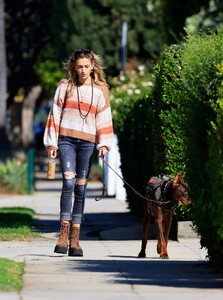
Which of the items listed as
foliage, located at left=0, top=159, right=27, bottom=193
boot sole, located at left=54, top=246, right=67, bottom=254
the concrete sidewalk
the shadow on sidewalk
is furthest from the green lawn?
foliage, located at left=0, top=159, right=27, bottom=193

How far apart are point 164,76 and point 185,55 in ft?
8.87

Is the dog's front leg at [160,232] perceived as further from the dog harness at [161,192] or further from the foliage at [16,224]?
the foliage at [16,224]

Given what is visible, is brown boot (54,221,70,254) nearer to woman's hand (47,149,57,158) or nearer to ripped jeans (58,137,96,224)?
ripped jeans (58,137,96,224)

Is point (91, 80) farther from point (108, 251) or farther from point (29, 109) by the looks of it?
point (29, 109)

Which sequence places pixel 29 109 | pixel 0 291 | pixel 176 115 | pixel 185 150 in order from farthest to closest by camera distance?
pixel 29 109
pixel 176 115
pixel 185 150
pixel 0 291

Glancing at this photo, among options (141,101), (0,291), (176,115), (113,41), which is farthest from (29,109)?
(0,291)

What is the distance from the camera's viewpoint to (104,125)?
12.3 meters

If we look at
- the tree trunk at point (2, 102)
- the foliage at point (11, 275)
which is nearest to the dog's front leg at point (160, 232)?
the foliage at point (11, 275)

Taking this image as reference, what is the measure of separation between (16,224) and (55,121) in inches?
195

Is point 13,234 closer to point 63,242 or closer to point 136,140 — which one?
point 63,242

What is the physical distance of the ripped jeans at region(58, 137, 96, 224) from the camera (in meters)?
12.1

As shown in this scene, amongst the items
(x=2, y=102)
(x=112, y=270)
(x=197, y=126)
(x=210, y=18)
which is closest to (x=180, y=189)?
(x=112, y=270)

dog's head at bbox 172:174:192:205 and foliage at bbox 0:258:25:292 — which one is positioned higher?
dog's head at bbox 172:174:192:205

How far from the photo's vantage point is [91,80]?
12391 mm
